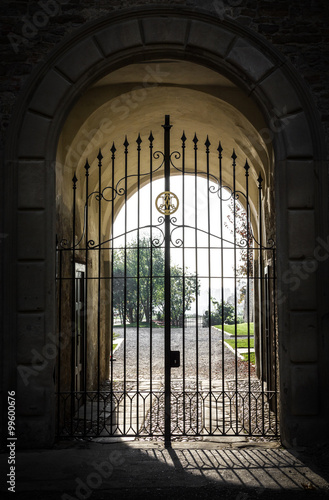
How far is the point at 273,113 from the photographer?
5301 mm

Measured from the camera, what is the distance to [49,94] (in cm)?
528

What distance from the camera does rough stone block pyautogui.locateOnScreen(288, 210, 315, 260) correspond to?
5109mm

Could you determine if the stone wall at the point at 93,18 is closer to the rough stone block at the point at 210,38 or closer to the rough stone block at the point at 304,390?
the rough stone block at the point at 210,38

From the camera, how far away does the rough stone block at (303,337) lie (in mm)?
5008

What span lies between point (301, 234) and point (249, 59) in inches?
81.7

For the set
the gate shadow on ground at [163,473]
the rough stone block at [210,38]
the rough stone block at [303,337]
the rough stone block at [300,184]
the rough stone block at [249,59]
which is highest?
the rough stone block at [210,38]

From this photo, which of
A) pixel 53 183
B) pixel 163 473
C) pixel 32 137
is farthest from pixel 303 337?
pixel 32 137

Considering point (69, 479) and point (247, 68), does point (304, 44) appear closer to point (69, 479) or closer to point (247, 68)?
point (247, 68)

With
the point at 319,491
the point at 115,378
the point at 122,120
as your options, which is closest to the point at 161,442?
the point at 319,491

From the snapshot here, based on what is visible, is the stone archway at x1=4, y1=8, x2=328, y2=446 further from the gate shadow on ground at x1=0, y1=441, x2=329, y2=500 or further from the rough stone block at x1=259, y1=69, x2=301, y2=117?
the gate shadow on ground at x1=0, y1=441, x2=329, y2=500

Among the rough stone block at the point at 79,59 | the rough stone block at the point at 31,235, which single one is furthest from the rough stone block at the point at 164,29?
the rough stone block at the point at 31,235

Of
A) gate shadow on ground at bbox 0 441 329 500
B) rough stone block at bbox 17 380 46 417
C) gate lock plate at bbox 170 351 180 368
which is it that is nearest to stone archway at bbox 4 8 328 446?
rough stone block at bbox 17 380 46 417

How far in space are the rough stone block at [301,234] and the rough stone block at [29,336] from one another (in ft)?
9.32

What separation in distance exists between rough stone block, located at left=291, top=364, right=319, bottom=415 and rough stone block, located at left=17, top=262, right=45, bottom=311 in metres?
2.84
